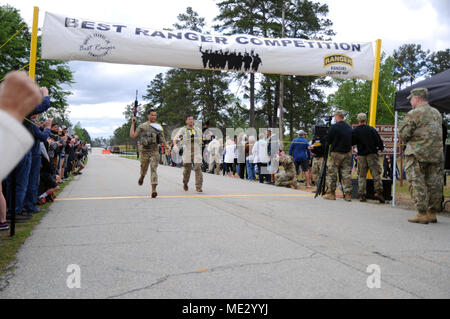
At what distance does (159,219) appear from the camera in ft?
20.5

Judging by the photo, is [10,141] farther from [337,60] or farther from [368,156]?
[337,60]

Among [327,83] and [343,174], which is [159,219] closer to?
[343,174]

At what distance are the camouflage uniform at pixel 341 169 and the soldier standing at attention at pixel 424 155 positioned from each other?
9.24 ft

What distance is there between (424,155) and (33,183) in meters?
6.99

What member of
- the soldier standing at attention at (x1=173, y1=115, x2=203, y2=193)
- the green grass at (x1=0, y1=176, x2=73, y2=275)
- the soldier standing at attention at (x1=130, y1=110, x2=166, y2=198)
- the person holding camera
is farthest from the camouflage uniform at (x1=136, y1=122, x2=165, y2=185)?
the person holding camera

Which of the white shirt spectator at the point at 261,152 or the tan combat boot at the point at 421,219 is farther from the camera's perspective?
the white shirt spectator at the point at 261,152

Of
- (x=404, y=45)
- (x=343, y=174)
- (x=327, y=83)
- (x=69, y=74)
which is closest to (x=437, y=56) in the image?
(x=404, y=45)

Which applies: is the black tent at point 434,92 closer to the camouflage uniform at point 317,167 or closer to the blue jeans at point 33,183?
the camouflage uniform at point 317,167

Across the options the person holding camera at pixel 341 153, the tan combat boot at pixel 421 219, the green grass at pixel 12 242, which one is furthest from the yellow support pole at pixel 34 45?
the tan combat boot at pixel 421 219

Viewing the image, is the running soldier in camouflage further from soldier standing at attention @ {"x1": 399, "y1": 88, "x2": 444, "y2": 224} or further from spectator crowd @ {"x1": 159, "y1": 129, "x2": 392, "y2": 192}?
soldier standing at attention @ {"x1": 399, "y1": 88, "x2": 444, "y2": 224}

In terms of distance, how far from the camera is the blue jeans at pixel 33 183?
6.49 meters

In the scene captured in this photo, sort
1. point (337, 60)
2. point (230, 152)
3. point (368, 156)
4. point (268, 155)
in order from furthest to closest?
point (230, 152)
point (268, 155)
point (337, 60)
point (368, 156)

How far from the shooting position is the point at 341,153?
9.45m

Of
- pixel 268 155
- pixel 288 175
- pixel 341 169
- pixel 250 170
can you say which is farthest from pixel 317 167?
pixel 250 170
